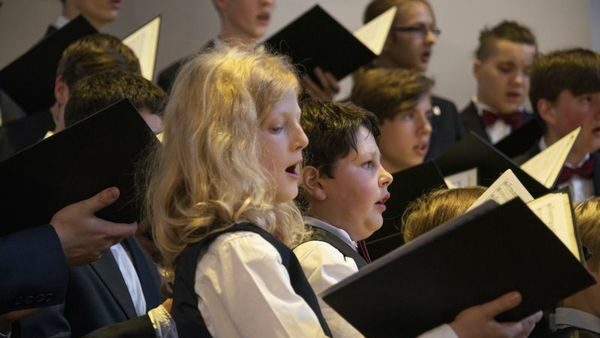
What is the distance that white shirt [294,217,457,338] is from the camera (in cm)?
224

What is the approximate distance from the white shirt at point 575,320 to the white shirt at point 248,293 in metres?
0.88

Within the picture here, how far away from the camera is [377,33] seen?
4094 mm

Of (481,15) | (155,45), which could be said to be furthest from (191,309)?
(481,15)

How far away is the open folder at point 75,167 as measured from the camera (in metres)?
2.24

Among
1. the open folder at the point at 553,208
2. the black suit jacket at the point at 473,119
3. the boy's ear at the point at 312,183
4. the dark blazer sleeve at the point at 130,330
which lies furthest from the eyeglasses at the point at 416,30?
the dark blazer sleeve at the point at 130,330

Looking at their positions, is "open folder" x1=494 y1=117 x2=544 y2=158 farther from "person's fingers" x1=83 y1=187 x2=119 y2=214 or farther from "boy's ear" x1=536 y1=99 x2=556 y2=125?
"person's fingers" x1=83 y1=187 x2=119 y2=214

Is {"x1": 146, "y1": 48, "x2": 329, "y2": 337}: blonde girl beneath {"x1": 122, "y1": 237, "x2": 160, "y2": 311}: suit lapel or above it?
above

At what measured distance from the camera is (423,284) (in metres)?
1.94

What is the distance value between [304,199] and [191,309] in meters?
0.67

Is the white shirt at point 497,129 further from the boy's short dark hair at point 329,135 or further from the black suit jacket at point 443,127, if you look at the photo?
the boy's short dark hair at point 329,135

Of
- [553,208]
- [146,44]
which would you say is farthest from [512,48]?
[553,208]

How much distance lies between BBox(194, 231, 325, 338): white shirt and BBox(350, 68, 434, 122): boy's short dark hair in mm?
2199

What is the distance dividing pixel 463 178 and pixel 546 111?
100 centimetres

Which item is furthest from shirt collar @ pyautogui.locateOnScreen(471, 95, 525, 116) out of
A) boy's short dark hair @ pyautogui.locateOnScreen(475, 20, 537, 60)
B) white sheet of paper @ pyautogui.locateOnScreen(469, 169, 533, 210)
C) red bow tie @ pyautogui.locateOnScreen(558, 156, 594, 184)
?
white sheet of paper @ pyautogui.locateOnScreen(469, 169, 533, 210)
